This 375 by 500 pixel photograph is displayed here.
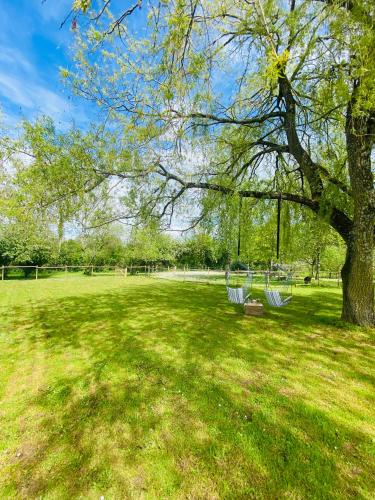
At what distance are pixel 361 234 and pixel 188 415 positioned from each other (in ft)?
19.0

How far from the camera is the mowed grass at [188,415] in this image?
216cm

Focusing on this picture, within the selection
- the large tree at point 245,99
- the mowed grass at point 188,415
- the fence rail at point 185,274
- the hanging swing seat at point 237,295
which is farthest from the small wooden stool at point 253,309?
the fence rail at point 185,274

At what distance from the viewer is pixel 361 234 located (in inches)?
243

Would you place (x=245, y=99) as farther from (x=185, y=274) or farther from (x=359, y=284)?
(x=185, y=274)

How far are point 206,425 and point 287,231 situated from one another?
24.0 ft

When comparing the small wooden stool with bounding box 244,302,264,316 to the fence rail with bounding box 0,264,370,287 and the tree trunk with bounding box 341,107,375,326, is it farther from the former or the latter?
the fence rail with bounding box 0,264,370,287

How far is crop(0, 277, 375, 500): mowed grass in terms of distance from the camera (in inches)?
85.2

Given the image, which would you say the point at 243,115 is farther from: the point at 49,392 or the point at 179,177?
the point at 49,392

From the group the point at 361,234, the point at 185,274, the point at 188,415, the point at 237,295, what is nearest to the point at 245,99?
the point at 361,234

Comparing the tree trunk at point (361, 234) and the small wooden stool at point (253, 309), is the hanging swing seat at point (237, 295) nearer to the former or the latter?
the small wooden stool at point (253, 309)

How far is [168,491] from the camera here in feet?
6.77

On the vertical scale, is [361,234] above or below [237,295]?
above

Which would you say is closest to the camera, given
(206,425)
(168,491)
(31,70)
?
(168,491)

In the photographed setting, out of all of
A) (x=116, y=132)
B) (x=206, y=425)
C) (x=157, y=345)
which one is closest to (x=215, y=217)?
(x=116, y=132)
